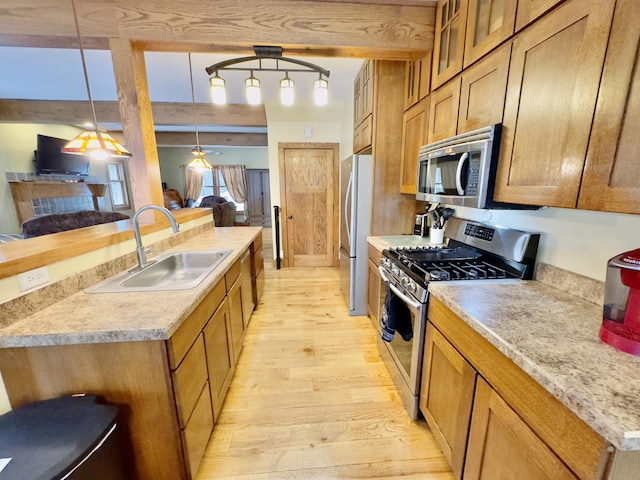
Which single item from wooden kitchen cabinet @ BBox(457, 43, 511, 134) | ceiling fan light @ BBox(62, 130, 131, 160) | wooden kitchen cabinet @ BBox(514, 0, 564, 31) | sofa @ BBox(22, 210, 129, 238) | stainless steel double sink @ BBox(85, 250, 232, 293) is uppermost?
wooden kitchen cabinet @ BBox(514, 0, 564, 31)

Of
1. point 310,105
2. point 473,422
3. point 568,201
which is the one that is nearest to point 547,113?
point 568,201

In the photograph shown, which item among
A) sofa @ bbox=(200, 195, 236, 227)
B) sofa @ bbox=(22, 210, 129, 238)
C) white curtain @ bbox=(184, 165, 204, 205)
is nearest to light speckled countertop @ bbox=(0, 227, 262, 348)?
sofa @ bbox=(22, 210, 129, 238)

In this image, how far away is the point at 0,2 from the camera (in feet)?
5.47

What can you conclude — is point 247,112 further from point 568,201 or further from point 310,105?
point 568,201

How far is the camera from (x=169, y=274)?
1940 millimetres

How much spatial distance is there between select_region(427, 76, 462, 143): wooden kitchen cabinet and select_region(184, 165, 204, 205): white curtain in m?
7.95

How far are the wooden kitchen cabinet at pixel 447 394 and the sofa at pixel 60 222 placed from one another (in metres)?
4.12

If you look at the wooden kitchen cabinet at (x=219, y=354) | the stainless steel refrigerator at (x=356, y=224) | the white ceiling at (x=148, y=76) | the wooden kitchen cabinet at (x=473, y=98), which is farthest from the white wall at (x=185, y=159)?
the wooden kitchen cabinet at (x=219, y=354)

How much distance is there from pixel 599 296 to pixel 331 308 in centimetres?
220

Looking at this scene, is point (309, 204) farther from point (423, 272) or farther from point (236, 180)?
point (236, 180)

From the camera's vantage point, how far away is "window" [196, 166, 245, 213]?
843cm

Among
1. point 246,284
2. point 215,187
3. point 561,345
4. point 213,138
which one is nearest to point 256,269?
point 246,284

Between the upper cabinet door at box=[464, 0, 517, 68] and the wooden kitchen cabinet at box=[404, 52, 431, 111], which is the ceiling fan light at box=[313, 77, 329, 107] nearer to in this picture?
the wooden kitchen cabinet at box=[404, 52, 431, 111]

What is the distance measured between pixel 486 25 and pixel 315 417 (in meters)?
2.34
